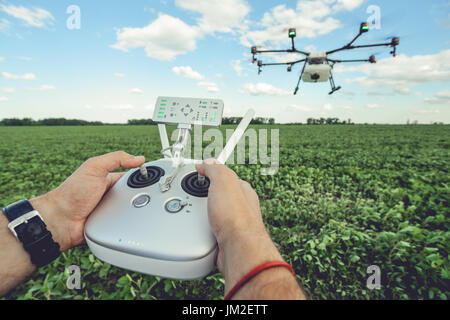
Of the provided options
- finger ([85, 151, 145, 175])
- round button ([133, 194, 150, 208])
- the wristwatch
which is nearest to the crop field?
the wristwatch

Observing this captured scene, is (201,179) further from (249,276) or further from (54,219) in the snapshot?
(54,219)

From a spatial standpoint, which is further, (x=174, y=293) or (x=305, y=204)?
(x=305, y=204)

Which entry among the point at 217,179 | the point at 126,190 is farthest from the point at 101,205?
the point at 217,179

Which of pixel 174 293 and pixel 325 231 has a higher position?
pixel 325 231

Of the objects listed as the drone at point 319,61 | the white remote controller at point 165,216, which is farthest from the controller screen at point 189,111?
the drone at point 319,61

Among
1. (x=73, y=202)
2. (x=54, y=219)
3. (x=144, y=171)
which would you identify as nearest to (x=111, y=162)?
(x=144, y=171)

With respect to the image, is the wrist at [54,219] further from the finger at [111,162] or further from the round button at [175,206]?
the round button at [175,206]
